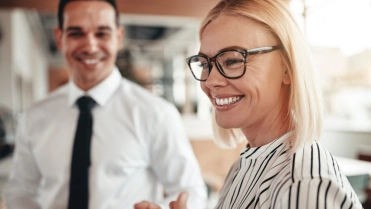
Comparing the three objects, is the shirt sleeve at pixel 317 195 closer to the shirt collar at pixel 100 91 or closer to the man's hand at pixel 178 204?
the man's hand at pixel 178 204

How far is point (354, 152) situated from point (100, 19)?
1158mm

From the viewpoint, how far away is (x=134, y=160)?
4.93 feet

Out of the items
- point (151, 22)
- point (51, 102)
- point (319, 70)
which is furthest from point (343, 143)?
point (151, 22)

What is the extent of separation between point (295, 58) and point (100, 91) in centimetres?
100

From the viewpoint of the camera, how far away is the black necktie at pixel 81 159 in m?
1.41

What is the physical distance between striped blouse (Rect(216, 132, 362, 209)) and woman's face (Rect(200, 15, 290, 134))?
73 millimetres

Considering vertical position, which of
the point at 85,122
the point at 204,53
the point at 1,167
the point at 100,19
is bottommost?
the point at 1,167

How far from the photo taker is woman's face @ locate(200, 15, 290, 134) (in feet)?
2.56

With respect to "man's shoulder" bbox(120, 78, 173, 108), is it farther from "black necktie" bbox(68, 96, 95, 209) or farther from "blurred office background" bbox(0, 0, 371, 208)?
"blurred office background" bbox(0, 0, 371, 208)

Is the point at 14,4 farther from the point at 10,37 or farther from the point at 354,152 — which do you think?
the point at 10,37

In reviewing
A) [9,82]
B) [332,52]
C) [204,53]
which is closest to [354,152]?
[332,52]

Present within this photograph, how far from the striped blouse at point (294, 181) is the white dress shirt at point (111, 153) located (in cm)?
70

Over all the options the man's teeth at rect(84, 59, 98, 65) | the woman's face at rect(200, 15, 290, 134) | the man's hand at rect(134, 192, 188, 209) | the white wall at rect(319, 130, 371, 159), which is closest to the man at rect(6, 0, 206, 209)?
the man's teeth at rect(84, 59, 98, 65)

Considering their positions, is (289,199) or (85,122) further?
(85,122)
